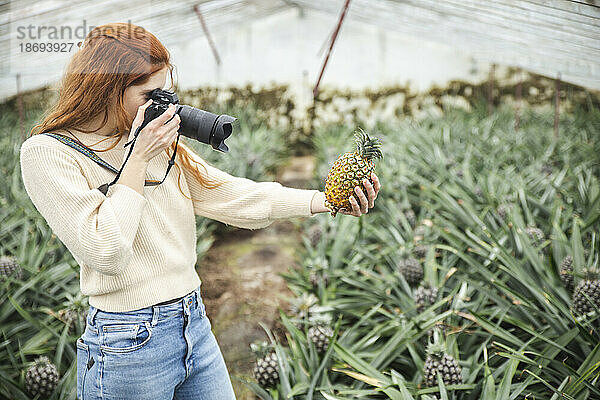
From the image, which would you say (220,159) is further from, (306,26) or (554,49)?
(306,26)

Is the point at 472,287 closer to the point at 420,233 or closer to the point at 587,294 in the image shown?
the point at 587,294

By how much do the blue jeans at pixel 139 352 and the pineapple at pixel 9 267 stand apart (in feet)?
3.79

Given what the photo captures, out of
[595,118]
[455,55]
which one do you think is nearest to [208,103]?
[455,55]

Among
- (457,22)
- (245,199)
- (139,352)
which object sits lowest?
(139,352)

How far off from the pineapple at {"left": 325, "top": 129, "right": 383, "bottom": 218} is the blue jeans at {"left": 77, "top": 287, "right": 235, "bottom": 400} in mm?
407

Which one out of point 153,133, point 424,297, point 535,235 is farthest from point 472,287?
point 153,133

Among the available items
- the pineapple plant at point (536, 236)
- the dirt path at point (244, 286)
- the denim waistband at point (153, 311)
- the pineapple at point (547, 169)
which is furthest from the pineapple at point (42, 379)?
the pineapple at point (547, 169)

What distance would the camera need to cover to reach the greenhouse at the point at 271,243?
3.30 ft

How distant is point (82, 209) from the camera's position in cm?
91

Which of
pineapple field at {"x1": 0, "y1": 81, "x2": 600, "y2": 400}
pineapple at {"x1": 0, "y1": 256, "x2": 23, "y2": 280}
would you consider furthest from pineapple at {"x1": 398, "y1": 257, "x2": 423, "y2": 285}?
pineapple at {"x1": 0, "y1": 256, "x2": 23, "y2": 280}

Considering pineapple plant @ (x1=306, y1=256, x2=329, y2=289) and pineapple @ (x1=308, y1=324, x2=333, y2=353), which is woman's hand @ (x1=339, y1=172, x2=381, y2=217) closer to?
pineapple @ (x1=308, y1=324, x2=333, y2=353)

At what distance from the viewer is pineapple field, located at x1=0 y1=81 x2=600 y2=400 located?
4.90 ft

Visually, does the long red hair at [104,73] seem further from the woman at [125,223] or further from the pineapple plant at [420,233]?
the pineapple plant at [420,233]

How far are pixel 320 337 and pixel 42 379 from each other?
36.0 inches
